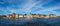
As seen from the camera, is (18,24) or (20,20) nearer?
(20,20)

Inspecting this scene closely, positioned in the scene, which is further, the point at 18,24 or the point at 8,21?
the point at 18,24

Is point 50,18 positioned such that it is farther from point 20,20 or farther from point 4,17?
point 4,17

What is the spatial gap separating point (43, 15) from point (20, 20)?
1.63ft

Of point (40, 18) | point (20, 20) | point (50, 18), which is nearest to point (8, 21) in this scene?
point (20, 20)

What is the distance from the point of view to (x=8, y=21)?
4.27 feet

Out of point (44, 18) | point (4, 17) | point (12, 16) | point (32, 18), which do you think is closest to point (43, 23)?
point (44, 18)

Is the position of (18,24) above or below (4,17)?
below

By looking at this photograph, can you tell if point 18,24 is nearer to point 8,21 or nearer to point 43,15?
point 8,21

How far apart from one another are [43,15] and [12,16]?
0.65 m

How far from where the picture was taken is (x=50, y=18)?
4.50 ft

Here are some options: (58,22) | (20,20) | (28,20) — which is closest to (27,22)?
(28,20)

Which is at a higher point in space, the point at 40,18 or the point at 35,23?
the point at 40,18

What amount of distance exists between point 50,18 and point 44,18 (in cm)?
12

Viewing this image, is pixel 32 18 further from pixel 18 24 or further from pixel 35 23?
pixel 18 24
